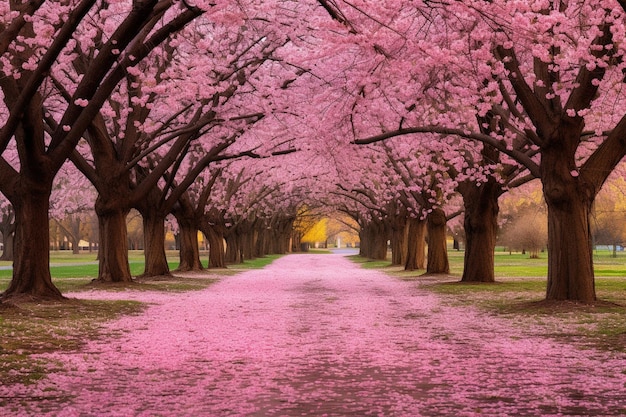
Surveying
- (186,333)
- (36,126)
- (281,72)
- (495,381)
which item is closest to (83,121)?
(36,126)

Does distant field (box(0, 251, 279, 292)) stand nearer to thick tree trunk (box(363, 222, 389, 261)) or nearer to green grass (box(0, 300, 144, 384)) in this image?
green grass (box(0, 300, 144, 384))

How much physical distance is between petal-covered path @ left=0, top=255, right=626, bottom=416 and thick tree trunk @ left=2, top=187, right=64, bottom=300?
384 centimetres

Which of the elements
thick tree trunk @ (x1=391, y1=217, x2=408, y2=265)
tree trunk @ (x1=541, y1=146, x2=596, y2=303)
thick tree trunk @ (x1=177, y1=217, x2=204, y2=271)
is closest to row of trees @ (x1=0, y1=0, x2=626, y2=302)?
tree trunk @ (x1=541, y1=146, x2=596, y2=303)

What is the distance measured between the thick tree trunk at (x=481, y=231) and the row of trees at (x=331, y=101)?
0.19ft

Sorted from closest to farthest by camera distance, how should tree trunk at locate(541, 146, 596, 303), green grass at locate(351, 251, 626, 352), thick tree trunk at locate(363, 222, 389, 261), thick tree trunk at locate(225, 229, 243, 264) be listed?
green grass at locate(351, 251, 626, 352), tree trunk at locate(541, 146, 596, 303), thick tree trunk at locate(225, 229, 243, 264), thick tree trunk at locate(363, 222, 389, 261)

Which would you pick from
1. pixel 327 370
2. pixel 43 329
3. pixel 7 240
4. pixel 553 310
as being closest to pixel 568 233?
pixel 553 310

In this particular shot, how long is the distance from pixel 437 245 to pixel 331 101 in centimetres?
1399

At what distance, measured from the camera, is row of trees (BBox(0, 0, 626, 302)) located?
15.2 m

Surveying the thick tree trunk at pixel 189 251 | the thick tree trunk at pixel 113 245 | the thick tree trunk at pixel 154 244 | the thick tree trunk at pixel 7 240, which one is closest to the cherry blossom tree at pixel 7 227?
the thick tree trunk at pixel 7 240

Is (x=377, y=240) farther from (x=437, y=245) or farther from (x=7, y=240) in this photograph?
(x=7, y=240)

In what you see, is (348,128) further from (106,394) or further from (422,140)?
(106,394)

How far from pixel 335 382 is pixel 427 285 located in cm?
1979

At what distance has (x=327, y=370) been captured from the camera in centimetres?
924

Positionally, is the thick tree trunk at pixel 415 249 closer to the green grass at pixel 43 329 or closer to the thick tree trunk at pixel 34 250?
the green grass at pixel 43 329
